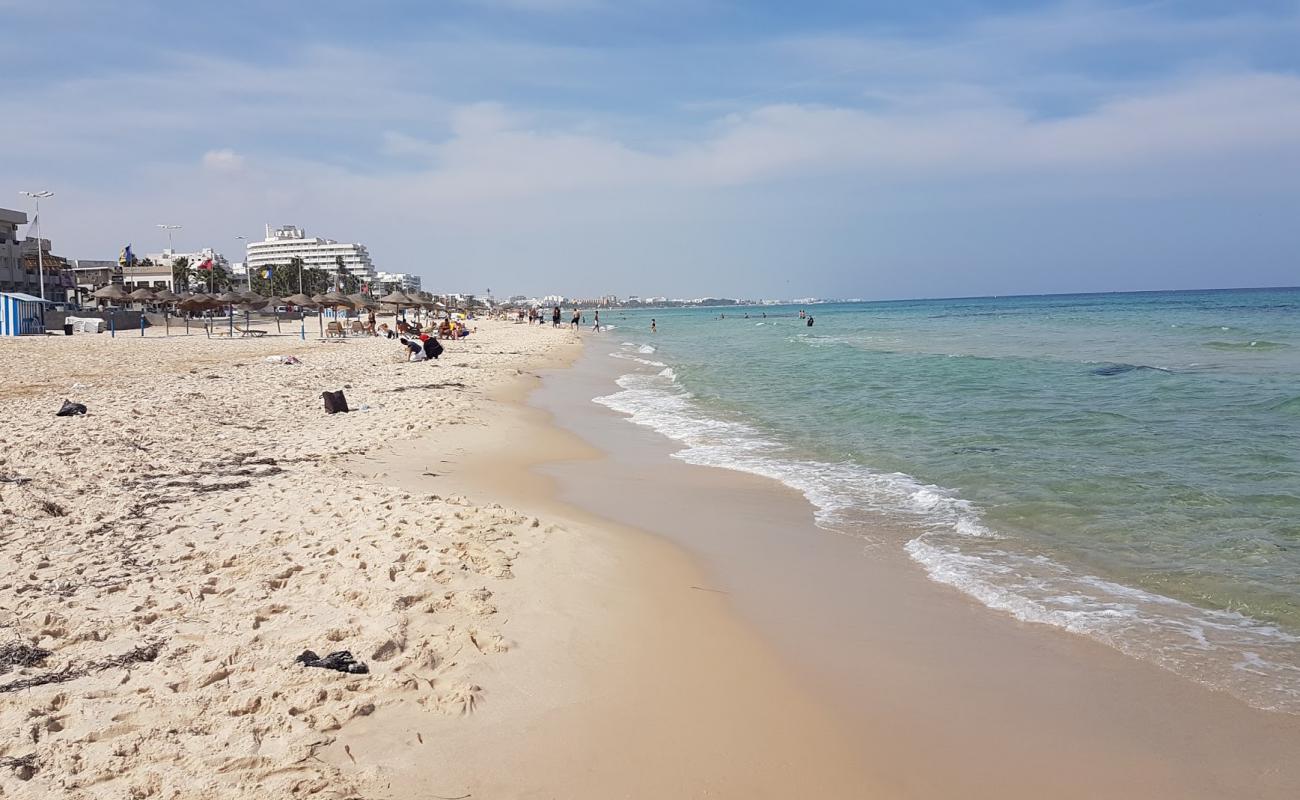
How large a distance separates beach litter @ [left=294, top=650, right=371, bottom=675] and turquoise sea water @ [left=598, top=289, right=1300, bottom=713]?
395 cm

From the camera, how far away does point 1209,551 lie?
6.26m

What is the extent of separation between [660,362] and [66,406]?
2157cm

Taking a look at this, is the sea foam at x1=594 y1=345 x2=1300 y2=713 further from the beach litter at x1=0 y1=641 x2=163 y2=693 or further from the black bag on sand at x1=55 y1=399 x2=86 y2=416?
the black bag on sand at x1=55 y1=399 x2=86 y2=416

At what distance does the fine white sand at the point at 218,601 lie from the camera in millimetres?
2992

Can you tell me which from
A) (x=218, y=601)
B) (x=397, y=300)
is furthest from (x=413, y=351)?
(x=218, y=601)

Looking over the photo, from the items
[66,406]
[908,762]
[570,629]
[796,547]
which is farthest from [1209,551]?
[66,406]

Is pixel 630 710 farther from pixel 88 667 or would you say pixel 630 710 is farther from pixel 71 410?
pixel 71 410

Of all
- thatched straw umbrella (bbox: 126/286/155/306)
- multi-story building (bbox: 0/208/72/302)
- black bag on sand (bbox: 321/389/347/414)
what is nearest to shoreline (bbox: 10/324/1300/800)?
black bag on sand (bbox: 321/389/347/414)

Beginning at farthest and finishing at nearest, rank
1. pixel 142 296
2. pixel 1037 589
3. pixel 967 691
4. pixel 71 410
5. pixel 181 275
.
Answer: pixel 181 275 → pixel 142 296 → pixel 71 410 → pixel 1037 589 → pixel 967 691

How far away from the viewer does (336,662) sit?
148 inches

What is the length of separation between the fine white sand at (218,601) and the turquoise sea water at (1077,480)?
3.64 m

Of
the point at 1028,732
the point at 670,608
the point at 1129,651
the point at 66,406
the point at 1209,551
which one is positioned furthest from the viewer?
the point at 66,406

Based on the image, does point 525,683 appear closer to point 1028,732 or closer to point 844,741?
point 844,741

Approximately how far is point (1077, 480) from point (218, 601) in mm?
8097
